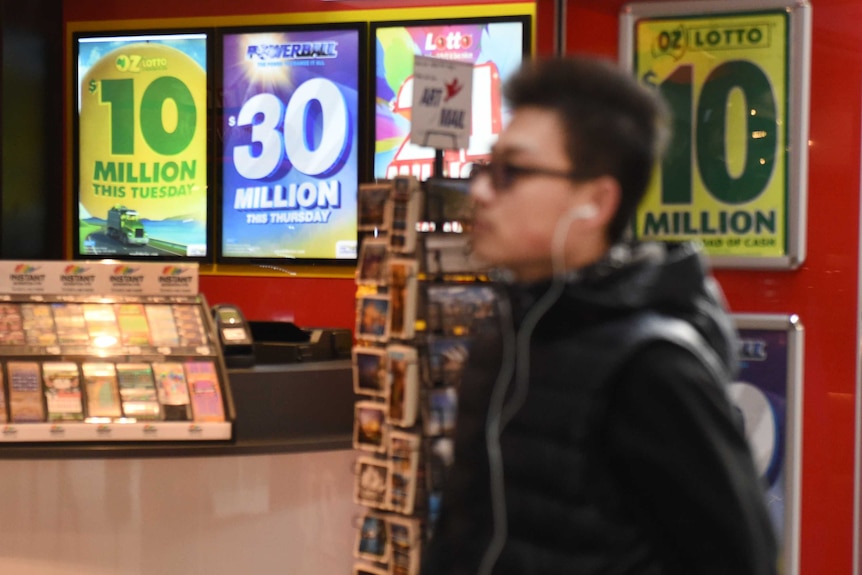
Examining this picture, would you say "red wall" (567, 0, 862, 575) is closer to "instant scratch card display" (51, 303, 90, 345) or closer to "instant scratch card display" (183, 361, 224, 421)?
"instant scratch card display" (183, 361, 224, 421)

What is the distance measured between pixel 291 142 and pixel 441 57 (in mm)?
1184

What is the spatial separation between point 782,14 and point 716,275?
0.89 m

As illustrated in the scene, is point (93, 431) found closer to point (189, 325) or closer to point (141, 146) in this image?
point (189, 325)

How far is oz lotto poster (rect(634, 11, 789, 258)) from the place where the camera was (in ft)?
12.0

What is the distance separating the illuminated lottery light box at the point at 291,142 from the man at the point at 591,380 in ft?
19.1

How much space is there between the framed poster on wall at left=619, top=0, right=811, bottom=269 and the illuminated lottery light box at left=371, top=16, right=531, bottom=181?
128 inches

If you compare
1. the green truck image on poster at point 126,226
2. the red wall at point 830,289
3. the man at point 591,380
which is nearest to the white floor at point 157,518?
the red wall at point 830,289

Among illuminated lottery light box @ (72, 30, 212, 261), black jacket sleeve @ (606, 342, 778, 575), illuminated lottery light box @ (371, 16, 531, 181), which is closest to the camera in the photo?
black jacket sleeve @ (606, 342, 778, 575)

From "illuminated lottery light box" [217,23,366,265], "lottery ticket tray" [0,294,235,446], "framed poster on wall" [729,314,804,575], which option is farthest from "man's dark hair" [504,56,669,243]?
"illuminated lottery light box" [217,23,366,265]

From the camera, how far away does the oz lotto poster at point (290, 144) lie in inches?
287

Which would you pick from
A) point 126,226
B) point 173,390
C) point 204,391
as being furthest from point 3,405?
point 126,226

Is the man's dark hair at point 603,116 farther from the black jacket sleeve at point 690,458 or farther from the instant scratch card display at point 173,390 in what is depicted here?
the instant scratch card display at point 173,390

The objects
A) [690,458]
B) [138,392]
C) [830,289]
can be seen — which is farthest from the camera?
[138,392]

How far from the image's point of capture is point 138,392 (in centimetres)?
425
